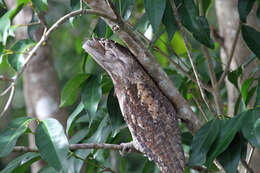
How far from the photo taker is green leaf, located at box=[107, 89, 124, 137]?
1.28 meters

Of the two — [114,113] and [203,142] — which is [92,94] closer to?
[114,113]

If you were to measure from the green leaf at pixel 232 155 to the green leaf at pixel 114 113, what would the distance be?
38cm

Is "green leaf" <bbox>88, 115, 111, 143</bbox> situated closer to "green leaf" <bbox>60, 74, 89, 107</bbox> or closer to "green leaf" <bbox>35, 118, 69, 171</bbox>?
"green leaf" <bbox>60, 74, 89, 107</bbox>

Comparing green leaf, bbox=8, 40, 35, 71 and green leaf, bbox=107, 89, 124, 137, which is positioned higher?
green leaf, bbox=8, 40, 35, 71

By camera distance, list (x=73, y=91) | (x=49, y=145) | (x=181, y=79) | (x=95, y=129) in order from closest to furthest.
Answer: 1. (x=49, y=145)
2. (x=73, y=91)
3. (x=95, y=129)
4. (x=181, y=79)

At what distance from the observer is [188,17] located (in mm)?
1192

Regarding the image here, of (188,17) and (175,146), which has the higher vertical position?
(188,17)

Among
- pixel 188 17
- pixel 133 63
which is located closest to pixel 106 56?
pixel 133 63

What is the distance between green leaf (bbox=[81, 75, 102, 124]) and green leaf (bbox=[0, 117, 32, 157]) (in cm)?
23

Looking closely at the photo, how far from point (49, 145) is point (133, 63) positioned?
416 millimetres

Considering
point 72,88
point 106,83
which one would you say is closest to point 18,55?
point 72,88

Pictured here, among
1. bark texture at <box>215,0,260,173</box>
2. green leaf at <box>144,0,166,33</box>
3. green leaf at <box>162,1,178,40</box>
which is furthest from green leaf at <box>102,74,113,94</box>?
bark texture at <box>215,0,260,173</box>

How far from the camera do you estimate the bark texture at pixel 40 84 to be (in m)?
1.86

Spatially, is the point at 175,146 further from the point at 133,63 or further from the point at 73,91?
the point at 73,91
